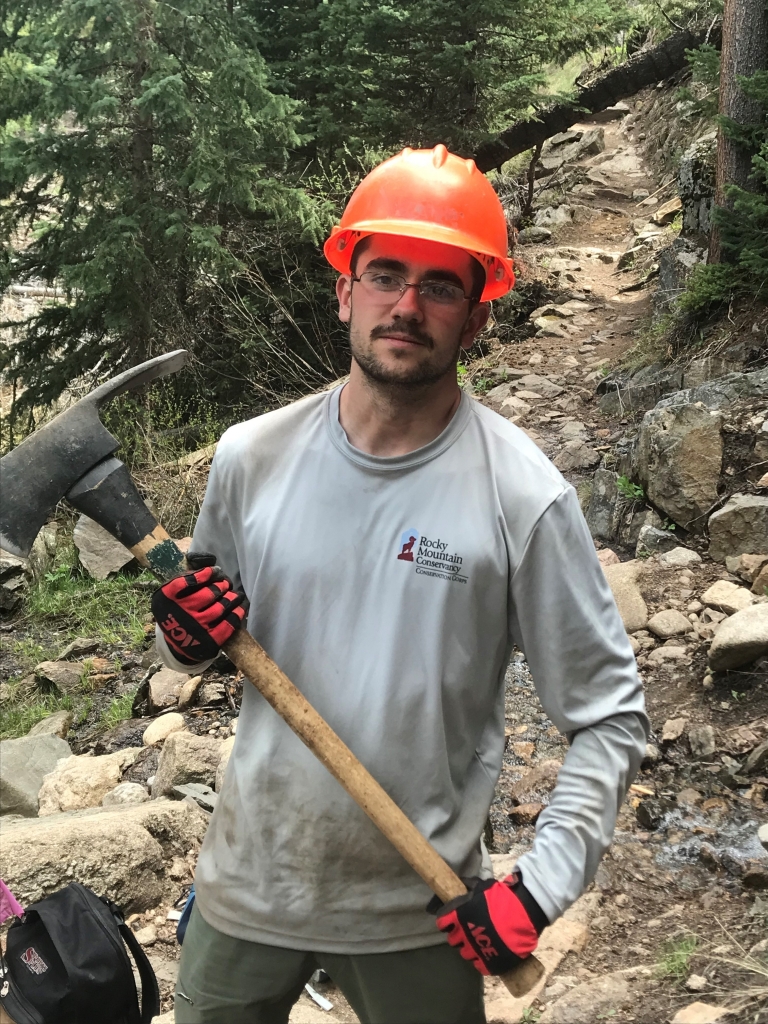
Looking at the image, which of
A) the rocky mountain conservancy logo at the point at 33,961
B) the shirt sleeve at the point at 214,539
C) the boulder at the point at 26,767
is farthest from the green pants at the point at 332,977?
the boulder at the point at 26,767

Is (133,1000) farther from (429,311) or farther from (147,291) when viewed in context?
(147,291)

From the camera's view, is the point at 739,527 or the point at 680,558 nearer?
the point at 739,527

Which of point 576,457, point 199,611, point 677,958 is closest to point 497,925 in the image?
point 199,611

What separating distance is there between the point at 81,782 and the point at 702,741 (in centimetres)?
329

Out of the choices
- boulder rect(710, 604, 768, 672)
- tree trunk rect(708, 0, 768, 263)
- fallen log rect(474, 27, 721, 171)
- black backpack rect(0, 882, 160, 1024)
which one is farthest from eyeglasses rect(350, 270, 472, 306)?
fallen log rect(474, 27, 721, 171)

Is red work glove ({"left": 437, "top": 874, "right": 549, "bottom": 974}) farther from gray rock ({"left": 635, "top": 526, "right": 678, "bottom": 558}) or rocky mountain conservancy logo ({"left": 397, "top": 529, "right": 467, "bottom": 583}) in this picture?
gray rock ({"left": 635, "top": 526, "right": 678, "bottom": 558})

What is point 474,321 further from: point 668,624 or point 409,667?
point 668,624

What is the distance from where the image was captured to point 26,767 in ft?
16.3

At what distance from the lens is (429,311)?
1.77 m

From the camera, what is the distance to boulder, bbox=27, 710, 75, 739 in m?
5.90

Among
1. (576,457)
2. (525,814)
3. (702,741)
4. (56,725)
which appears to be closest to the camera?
(525,814)

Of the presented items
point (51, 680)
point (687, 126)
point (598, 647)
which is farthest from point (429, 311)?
point (687, 126)

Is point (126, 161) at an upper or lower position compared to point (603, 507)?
upper

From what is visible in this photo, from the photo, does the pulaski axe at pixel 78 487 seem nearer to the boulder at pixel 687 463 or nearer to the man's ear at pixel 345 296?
the man's ear at pixel 345 296
